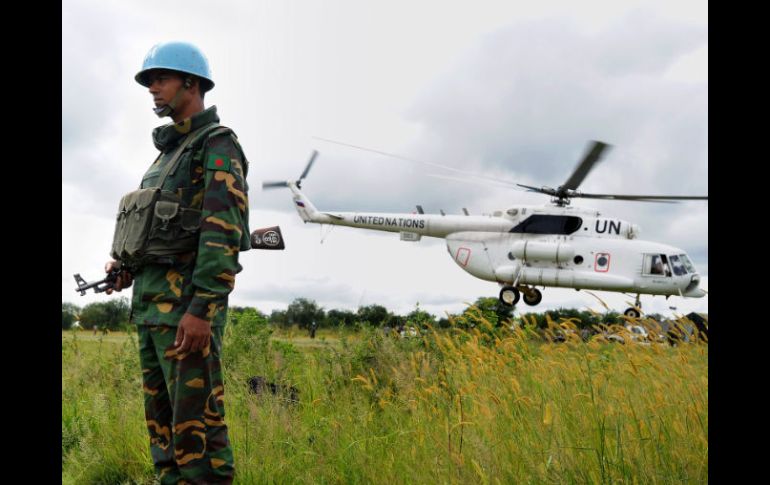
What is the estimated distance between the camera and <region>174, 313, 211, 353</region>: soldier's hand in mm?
2805

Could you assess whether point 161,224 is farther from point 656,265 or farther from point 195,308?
point 656,265

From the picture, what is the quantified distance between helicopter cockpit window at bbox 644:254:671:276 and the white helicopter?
28 mm

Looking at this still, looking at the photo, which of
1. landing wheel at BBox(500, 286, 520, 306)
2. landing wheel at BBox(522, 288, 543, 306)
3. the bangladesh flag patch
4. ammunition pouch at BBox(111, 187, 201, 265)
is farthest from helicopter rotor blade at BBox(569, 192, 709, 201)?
ammunition pouch at BBox(111, 187, 201, 265)

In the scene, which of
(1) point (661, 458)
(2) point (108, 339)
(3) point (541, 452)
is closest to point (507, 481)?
(3) point (541, 452)

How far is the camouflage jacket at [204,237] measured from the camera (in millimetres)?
2850

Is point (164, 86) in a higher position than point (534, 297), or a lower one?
higher

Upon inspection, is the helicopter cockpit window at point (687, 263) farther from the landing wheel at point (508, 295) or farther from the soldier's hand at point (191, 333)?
the soldier's hand at point (191, 333)

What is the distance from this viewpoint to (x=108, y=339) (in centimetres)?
871

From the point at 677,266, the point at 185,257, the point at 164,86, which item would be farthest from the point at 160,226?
the point at 677,266

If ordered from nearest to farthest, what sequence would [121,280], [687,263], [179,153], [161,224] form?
[161,224] → [179,153] → [121,280] → [687,263]

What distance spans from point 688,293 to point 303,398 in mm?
14941

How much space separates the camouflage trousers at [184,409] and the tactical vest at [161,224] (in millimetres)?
396

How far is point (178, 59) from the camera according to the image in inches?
124

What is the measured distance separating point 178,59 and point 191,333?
1469 millimetres
